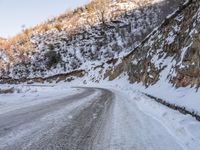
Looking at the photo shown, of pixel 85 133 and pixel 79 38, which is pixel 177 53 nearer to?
pixel 85 133

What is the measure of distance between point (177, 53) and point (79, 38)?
5858 centimetres

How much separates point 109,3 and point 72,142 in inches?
3410

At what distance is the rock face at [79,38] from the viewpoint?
67.1 m

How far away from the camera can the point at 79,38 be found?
7419 cm

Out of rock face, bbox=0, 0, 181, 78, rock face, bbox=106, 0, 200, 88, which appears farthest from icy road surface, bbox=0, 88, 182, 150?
rock face, bbox=0, 0, 181, 78

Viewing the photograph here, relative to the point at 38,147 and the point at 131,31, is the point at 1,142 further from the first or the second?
the point at 131,31

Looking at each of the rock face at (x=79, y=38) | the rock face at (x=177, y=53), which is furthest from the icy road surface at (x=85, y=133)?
the rock face at (x=79, y=38)

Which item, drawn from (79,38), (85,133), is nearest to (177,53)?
(85,133)

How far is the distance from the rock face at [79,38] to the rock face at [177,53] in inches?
1380

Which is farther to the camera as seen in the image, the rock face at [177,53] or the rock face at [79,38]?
the rock face at [79,38]

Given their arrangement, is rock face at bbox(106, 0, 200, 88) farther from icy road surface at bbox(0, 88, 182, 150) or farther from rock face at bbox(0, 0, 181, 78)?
rock face at bbox(0, 0, 181, 78)

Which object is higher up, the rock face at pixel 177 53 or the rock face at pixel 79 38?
the rock face at pixel 79 38

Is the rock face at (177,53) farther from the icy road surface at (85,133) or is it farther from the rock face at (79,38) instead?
the rock face at (79,38)

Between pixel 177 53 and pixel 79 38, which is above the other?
pixel 79 38
